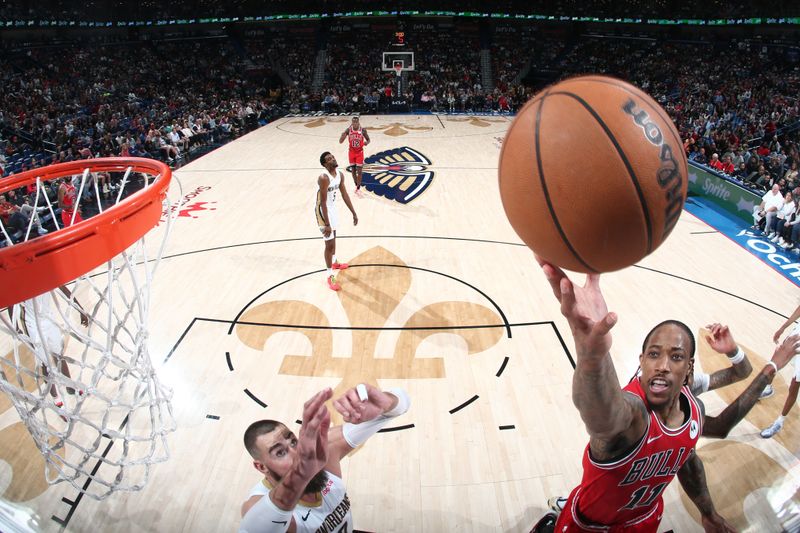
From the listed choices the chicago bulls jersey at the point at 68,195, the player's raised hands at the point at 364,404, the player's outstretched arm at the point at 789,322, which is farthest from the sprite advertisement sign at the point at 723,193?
the chicago bulls jersey at the point at 68,195

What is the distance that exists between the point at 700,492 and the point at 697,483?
0.05 m

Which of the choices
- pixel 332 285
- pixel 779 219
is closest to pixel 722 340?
pixel 332 285

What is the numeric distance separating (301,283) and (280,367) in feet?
5.43

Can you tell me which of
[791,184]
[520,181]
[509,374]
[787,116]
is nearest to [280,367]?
[509,374]

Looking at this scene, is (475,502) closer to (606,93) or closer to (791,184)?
(606,93)

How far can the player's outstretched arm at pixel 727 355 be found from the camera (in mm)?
2457

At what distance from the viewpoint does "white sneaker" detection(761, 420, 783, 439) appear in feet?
11.8

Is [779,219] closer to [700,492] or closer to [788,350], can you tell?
[788,350]

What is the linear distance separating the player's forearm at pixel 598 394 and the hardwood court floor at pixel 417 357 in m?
1.81

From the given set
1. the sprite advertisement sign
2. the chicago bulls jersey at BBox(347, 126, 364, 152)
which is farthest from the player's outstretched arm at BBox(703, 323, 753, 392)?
the chicago bulls jersey at BBox(347, 126, 364, 152)

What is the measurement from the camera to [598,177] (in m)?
1.61

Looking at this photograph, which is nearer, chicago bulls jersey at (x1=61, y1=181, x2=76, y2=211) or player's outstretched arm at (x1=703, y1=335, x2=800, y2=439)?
player's outstretched arm at (x1=703, y1=335, x2=800, y2=439)

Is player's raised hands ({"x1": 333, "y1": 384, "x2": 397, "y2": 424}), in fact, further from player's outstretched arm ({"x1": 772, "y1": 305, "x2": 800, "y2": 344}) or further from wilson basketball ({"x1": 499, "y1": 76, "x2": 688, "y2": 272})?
player's outstretched arm ({"x1": 772, "y1": 305, "x2": 800, "y2": 344})

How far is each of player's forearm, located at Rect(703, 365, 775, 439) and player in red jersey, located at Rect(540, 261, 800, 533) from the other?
7.4 inches
